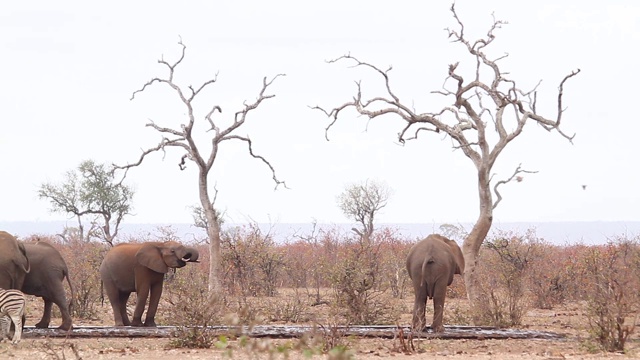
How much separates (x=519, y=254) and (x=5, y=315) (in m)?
19.2

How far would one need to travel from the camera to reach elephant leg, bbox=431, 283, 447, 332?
1920 cm

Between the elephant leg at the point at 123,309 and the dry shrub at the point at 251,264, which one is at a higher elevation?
the dry shrub at the point at 251,264

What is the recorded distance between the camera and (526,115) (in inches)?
983

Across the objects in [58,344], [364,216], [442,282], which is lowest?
[58,344]

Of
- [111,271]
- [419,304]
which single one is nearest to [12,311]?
[111,271]

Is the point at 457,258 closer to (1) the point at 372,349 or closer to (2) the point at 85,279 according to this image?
(1) the point at 372,349

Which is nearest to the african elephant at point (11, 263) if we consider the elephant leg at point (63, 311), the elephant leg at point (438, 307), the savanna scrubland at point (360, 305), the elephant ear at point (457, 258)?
the elephant leg at point (63, 311)

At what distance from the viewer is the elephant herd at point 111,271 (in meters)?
19.2

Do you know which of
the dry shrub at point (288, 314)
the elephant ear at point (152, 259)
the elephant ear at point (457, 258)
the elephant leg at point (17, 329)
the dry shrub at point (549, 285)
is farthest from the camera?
the dry shrub at point (549, 285)

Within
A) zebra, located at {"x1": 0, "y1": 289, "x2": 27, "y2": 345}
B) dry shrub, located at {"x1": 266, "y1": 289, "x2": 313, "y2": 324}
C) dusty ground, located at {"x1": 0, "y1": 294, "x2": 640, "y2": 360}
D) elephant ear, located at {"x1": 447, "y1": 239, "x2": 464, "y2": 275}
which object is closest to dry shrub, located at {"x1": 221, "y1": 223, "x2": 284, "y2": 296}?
dry shrub, located at {"x1": 266, "y1": 289, "x2": 313, "y2": 324}

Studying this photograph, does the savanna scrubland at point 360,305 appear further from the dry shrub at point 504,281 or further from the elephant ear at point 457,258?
the elephant ear at point 457,258

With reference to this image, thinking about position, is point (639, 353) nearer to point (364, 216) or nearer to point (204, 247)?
point (204, 247)

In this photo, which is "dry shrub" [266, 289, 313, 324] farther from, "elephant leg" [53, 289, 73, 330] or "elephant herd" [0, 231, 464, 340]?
"elephant leg" [53, 289, 73, 330]

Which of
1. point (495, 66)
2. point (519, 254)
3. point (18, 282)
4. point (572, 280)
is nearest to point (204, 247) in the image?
point (519, 254)
